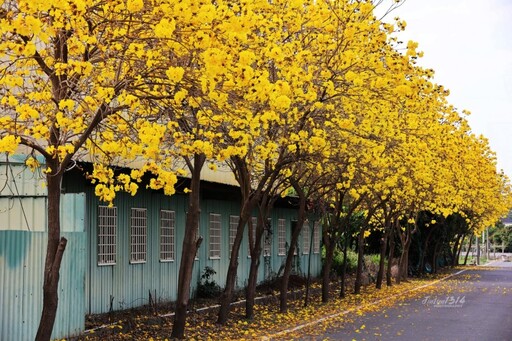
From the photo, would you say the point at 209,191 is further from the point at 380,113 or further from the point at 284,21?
the point at 284,21

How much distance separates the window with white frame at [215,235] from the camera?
25.1 m

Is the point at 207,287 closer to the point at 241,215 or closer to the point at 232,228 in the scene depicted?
the point at 232,228

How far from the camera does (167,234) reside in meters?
22.1

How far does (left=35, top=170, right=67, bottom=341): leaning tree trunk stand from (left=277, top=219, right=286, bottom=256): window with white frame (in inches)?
833

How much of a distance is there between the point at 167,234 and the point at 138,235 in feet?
6.22

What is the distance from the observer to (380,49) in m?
15.7

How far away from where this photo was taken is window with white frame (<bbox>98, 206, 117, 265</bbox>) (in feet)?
60.0

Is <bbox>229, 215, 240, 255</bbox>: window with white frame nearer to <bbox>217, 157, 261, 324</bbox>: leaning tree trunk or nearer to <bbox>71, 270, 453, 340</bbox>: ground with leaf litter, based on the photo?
<bbox>71, 270, 453, 340</bbox>: ground with leaf litter

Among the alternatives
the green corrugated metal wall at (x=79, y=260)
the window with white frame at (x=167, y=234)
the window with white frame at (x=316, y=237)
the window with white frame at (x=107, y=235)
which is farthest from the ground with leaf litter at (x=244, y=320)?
the window with white frame at (x=316, y=237)

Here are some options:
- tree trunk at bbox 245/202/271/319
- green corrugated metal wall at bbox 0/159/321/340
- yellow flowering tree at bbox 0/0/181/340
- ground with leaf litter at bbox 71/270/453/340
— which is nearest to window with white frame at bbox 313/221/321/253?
ground with leaf litter at bbox 71/270/453/340

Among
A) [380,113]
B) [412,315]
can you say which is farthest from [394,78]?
[412,315]

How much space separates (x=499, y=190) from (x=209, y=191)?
32.9 m

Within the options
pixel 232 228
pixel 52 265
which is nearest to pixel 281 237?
pixel 232 228

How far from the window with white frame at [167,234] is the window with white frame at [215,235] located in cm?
275
